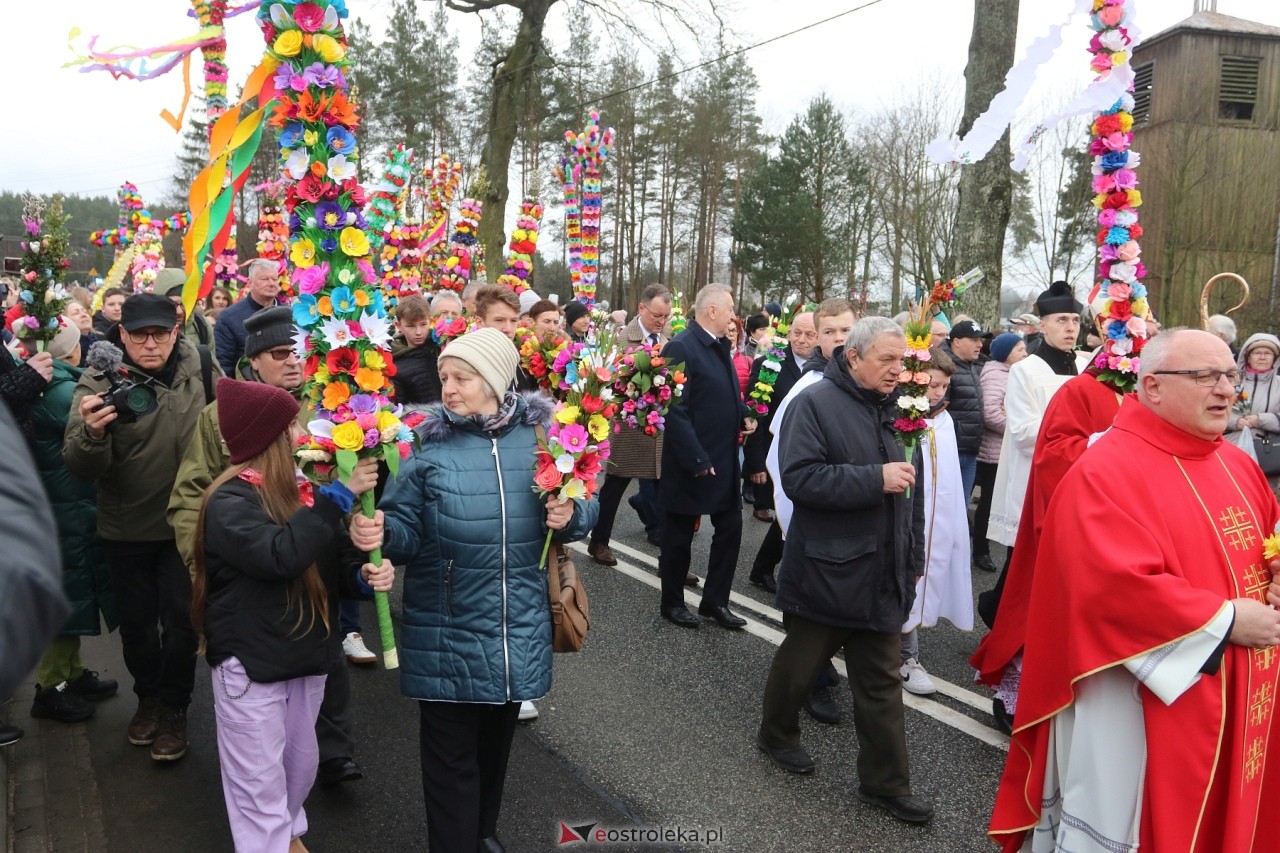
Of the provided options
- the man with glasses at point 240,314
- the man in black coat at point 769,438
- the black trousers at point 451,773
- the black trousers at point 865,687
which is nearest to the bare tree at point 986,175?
the man in black coat at point 769,438

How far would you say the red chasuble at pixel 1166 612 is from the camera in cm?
263

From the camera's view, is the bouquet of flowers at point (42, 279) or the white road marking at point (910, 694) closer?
the bouquet of flowers at point (42, 279)

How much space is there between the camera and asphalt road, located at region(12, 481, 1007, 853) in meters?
3.56

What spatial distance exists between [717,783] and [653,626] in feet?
6.52

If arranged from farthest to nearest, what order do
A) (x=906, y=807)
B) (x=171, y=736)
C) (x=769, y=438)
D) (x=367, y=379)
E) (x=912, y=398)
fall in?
(x=769, y=438), (x=171, y=736), (x=912, y=398), (x=906, y=807), (x=367, y=379)

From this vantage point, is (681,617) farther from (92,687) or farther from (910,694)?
(92,687)

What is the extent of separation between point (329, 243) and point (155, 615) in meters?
2.31

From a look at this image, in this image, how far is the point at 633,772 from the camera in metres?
4.03

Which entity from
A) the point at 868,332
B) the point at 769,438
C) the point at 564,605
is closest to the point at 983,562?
the point at 769,438

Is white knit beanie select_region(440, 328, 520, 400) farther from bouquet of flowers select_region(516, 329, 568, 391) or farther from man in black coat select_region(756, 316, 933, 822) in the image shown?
bouquet of flowers select_region(516, 329, 568, 391)

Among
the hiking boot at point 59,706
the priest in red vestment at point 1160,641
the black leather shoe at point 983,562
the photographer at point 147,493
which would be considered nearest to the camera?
the priest in red vestment at point 1160,641

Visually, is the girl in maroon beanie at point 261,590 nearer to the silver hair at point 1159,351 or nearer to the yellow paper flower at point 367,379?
the yellow paper flower at point 367,379

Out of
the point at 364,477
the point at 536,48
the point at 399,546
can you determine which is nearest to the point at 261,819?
the point at 399,546

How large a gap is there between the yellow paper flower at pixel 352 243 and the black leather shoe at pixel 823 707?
3166 mm
